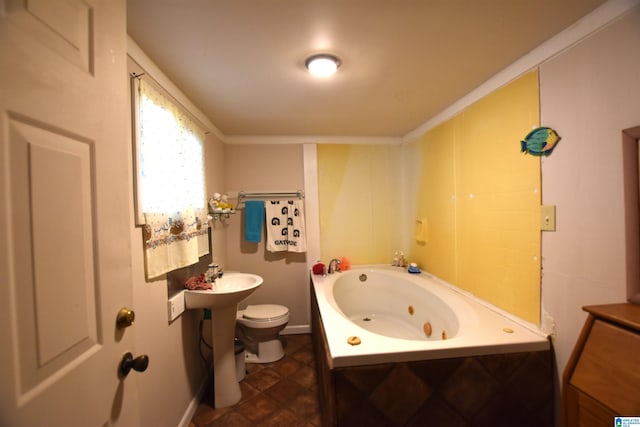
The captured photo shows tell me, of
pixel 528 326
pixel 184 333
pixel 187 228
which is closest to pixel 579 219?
Result: pixel 528 326

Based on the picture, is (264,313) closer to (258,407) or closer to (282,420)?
(258,407)

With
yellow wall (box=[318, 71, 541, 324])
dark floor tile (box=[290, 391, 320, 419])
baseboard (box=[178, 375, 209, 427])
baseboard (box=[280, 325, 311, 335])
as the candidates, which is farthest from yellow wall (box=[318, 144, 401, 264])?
baseboard (box=[178, 375, 209, 427])

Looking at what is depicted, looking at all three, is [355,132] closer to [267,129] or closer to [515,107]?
[267,129]

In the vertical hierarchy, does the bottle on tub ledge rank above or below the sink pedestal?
above

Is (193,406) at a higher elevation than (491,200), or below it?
below

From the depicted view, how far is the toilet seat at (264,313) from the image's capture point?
7.68ft

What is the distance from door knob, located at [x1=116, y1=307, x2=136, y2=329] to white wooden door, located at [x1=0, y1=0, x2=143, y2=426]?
0.02 metres

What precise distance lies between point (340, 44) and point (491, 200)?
53.7 inches

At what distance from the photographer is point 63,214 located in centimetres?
60

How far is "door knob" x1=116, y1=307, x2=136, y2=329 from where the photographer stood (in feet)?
2.48

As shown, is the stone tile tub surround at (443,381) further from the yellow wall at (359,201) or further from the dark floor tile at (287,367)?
the yellow wall at (359,201)

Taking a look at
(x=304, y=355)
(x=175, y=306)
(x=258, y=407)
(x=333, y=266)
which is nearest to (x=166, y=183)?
(x=175, y=306)

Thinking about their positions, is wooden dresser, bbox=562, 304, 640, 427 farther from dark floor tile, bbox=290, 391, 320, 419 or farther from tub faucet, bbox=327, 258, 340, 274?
tub faucet, bbox=327, 258, 340, 274

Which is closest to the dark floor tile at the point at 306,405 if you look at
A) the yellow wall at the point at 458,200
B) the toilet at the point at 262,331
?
the toilet at the point at 262,331
